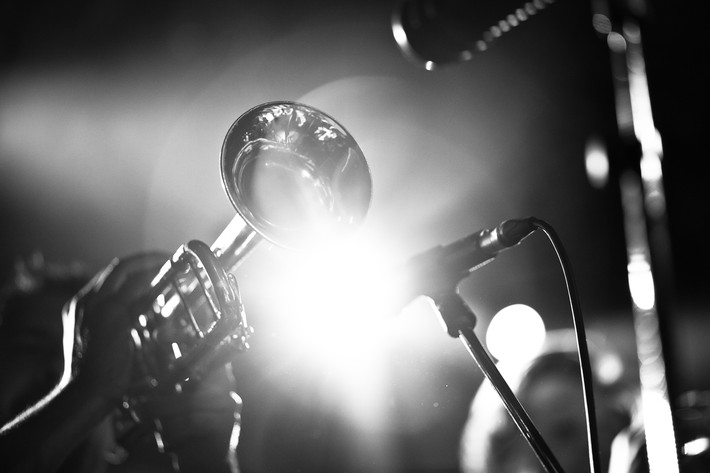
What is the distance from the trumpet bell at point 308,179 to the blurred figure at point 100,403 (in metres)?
0.37

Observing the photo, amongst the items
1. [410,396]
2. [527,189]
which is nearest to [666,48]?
[527,189]

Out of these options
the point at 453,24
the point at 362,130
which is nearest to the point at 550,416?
the point at 453,24

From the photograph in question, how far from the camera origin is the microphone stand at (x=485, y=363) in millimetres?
965

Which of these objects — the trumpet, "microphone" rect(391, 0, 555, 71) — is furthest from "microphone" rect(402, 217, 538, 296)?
"microphone" rect(391, 0, 555, 71)

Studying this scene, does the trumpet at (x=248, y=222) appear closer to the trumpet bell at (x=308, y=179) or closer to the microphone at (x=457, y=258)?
the trumpet bell at (x=308, y=179)

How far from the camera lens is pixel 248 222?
4.83 feet

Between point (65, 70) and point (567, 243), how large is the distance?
11.9 ft

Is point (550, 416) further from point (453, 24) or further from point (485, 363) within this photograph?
point (453, 24)

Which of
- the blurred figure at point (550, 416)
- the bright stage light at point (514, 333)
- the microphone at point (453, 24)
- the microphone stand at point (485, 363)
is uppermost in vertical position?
the microphone at point (453, 24)

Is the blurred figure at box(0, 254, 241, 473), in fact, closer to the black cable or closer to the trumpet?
the trumpet

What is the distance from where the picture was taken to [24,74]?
384cm

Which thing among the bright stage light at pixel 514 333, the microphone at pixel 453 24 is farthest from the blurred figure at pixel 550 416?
the bright stage light at pixel 514 333

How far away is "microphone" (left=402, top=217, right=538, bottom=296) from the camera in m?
1.01

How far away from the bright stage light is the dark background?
239 mm
